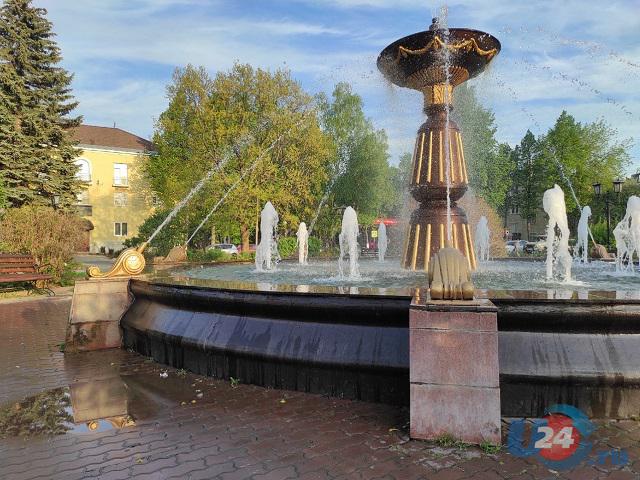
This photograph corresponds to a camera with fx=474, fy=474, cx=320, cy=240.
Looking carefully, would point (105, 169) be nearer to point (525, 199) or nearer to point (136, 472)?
point (525, 199)

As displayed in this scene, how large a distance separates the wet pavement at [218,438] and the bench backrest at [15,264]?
386 inches

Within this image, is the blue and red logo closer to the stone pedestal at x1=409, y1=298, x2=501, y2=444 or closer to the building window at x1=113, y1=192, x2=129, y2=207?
the stone pedestal at x1=409, y1=298, x2=501, y2=444

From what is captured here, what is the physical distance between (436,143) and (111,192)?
47.7 meters

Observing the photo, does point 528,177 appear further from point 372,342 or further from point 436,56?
point 372,342

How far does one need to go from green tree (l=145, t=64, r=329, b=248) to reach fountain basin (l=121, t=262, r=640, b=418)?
21.6 m

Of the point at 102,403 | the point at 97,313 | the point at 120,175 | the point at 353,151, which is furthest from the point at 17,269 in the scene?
the point at 120,175

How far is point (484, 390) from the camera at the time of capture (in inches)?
146

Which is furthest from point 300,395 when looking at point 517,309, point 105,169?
point 105,169

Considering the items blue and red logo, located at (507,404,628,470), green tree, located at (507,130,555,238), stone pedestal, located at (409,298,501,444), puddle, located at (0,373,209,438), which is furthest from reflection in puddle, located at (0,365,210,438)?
green tree, located at (507,130,555,238)

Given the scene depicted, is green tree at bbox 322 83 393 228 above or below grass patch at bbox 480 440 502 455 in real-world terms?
above

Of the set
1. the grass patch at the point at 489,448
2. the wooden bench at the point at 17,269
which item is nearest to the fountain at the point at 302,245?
the wooden bench at the point at 17,269

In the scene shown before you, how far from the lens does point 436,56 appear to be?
32.9ft

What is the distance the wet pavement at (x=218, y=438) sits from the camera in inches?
131

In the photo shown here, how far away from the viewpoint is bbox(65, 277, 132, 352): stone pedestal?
740cm
